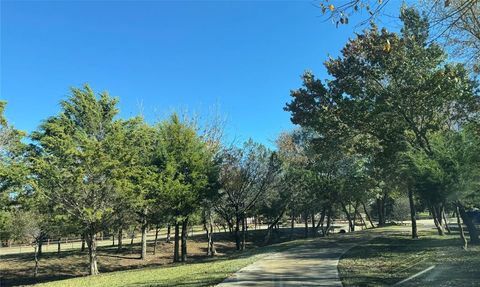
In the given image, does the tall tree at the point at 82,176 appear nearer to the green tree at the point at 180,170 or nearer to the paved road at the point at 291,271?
the green tree at the point at 180,170

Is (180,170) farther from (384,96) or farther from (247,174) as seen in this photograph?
(384,96)

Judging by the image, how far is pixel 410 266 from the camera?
1216 centimetres

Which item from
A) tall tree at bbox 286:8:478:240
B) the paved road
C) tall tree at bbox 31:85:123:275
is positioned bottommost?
the paved road

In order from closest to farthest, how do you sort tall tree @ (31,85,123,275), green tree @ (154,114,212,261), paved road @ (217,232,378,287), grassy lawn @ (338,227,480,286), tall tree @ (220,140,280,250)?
grassy lawn @ (338,227,480,286) → paved road @ (217,232,378,287) → tall tree @ (31,85,123,275) → green tree @ (154,114,212,261) → tall tree @ (220,140,280,250)

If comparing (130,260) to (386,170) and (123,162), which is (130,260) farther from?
(386,170)

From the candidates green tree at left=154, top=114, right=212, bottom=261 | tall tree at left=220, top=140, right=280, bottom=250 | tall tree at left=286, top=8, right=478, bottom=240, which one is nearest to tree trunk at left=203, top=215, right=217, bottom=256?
tall tree at left=220, top=140, right=280, bottom=250

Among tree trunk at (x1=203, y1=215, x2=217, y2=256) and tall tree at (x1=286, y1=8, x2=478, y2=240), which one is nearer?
Answer: tall tree at (x1=286, y1=8, x2=478, y2=240)

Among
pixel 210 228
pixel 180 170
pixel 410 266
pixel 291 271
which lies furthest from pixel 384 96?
pixel 210 228

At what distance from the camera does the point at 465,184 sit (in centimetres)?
1451

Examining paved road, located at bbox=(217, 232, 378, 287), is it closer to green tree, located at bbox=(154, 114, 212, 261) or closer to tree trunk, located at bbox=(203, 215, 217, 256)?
green tree, located at bbox=(154, 114, 212, 261)

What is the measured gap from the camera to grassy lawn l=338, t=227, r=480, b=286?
9.77m

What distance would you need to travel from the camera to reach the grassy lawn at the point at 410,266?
977cm

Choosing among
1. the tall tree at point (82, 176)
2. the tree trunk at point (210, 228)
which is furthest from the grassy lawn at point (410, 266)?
the tree trunk at point (210, 228)

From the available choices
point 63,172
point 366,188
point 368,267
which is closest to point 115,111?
point 63,172
